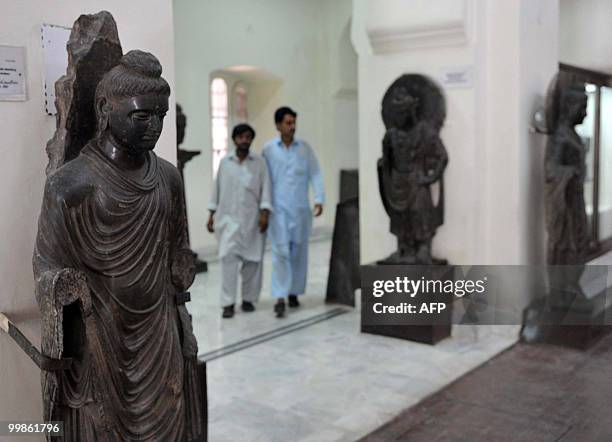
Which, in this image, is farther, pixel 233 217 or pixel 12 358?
pixel 233 217

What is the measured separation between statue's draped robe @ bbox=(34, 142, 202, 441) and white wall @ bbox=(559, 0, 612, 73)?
221 inches

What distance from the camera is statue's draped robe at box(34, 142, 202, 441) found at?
208 centimetres

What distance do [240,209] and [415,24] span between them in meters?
2.05

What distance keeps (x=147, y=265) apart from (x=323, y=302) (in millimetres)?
4158

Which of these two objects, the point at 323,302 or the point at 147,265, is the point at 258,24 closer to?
the point at 323,302

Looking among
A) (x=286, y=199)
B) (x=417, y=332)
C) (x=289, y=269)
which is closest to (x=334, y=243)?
(x=289, y=269)

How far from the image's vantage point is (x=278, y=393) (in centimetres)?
406

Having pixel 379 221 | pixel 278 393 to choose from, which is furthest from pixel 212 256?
pixel 278 393

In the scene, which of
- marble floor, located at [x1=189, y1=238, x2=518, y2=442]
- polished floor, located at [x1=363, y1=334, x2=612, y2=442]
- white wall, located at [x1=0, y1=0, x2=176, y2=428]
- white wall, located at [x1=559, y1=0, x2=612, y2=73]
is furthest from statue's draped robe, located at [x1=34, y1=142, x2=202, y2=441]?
white wall, located at [x1=559, y1=0, x2=612, y2=73]

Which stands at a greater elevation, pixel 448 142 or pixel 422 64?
pixel 422 64

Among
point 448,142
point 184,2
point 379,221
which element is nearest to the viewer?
point 448,142

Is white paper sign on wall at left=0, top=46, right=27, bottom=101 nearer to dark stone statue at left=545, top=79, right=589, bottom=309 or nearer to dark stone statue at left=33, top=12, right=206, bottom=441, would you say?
dark stone statue at left=33, top=12, right=206, bottom=441

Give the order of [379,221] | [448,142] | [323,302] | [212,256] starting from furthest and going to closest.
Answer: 1. [212,256]
2. [323,302]
3. [379,221]
4. [448,142]

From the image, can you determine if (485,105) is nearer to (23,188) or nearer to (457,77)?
(457,77)
